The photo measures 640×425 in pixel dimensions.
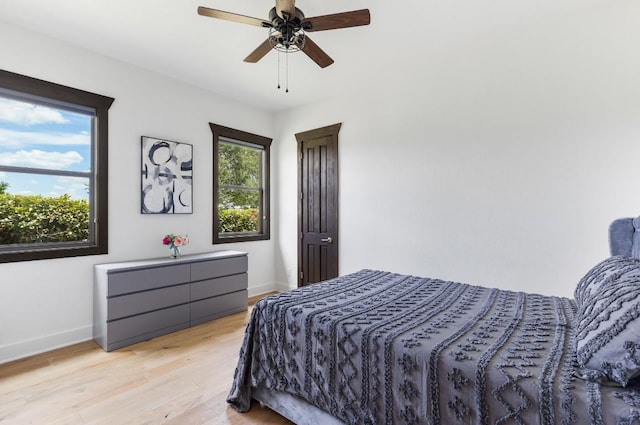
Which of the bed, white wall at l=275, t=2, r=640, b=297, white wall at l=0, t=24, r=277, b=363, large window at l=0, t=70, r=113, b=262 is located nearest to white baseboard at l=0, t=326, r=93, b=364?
white wall at l=0, t=24, r=277, b=363

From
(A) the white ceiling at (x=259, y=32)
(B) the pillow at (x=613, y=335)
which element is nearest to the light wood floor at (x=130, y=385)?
(B) the pillow at (x=613, y=335)

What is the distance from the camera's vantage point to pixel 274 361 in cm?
185

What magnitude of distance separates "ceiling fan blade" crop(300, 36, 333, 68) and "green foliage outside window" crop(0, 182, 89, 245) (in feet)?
8.60

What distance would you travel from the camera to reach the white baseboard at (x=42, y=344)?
2602 mm

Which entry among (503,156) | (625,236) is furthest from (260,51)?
(625,236)

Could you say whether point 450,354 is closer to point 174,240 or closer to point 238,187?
point 174,240

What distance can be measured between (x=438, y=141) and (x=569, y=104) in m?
1.10

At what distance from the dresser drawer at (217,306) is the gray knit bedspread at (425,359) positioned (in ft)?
5.35

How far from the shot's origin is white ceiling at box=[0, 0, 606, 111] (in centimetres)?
241

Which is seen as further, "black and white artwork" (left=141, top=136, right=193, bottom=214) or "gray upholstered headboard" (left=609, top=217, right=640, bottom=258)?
"black and white artwork" (left=141, top=136, right=193, bottom=214)

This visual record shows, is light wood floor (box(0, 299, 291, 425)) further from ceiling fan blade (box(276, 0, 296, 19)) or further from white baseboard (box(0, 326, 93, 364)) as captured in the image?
ceiling fan blade (box(276, 0, 296, 19))

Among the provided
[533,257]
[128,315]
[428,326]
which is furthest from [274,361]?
[533,257]

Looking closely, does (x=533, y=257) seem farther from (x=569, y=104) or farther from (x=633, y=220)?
(x=569, y=104)

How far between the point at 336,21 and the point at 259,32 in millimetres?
1043
